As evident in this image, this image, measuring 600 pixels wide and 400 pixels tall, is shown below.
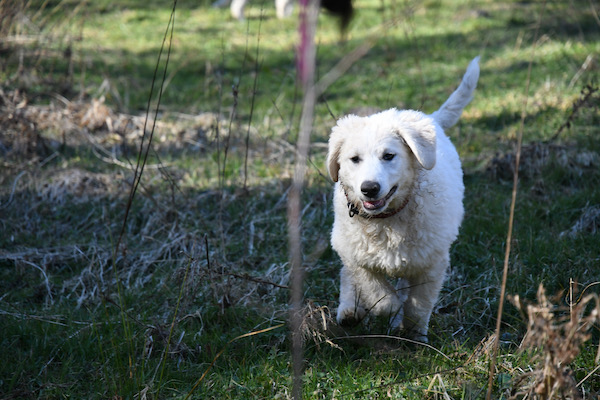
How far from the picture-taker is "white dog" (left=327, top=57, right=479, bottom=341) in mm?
2959

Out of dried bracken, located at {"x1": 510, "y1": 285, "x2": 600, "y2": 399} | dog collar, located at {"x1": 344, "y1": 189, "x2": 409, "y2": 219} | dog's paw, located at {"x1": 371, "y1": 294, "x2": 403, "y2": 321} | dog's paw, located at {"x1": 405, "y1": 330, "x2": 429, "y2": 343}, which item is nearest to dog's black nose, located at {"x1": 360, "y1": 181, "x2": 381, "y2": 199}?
dog collar, located at {"x1": 344, "y1": 189, "x2": 409, "y2": 219}

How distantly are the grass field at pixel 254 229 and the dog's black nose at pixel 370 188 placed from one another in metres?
0.57

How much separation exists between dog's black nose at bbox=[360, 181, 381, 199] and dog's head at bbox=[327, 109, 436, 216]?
0.05 feet

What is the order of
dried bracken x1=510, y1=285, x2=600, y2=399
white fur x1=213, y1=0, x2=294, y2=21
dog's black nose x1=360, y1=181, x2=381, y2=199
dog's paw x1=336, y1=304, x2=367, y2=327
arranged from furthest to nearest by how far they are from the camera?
white fur x1=213, y1=0, x2=294, y2=21 < dog's paw x1=336, y1=304, x2=367, y2=327 < dog's black nose x1=360, y1=181, x2=381, y2=199 < dried bracken x1=510, y1=285, x2=600, y2=399

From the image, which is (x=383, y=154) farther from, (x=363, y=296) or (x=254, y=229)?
(x=254, y=229)

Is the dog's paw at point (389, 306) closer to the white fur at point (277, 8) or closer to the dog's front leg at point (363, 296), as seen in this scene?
the dog's front leg at point (363, 296)

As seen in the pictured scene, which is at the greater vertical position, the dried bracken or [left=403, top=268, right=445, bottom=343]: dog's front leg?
the dried bracken

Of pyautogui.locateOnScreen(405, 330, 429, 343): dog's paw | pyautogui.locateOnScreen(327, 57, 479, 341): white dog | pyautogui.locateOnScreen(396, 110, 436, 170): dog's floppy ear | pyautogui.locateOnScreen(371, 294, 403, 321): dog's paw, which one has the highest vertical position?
pyautogui.locateOnScreen(396, 110, 436, 170): dog's floppy ear

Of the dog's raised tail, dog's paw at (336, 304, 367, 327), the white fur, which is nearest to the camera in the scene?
dog's paw at (336, 304, 367, 327)

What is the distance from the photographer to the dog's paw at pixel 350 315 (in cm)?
315

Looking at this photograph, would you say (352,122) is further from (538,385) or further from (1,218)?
(1,218)

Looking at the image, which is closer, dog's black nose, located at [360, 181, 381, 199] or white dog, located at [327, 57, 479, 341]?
dog's black nose, located at [360, 181, 381, 199]

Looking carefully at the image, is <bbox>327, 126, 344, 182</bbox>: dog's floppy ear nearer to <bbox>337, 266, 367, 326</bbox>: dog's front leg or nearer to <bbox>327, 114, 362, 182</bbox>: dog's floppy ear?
<bbox>327, 114, 362, 182</bbox>: dog's floppy ear

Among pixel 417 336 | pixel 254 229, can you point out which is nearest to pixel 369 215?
pixel 417 336
